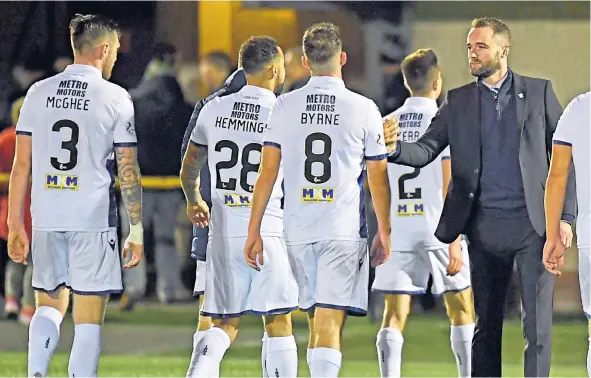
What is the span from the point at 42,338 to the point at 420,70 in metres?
2.97

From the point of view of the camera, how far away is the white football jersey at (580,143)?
27.1ft

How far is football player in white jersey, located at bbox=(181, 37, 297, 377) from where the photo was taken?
9070mm

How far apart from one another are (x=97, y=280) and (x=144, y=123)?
7.54 metres

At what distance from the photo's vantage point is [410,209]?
34.2 feet

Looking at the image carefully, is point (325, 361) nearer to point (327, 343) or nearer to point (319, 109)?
point (327, 343)

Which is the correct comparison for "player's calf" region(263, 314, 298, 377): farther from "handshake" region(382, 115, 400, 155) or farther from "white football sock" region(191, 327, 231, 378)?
"handshake" region(382, 115, 400, 155)

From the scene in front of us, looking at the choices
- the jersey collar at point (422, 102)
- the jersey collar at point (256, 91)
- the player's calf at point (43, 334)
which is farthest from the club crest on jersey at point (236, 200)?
the jersey collar at point (422, 102)

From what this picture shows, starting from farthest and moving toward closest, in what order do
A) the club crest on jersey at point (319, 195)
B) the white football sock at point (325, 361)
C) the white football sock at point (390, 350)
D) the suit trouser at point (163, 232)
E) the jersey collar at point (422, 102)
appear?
1. the suit trouser at point (163, 232)
2. the jersey collar at point (422, 102)
3. the white football sock at point (390, 350)
4. the club crest on jersey at point (319, 195)
5. the white football sock at point (325, 361)

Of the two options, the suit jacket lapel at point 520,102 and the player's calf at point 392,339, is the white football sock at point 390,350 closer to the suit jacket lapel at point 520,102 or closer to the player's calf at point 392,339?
the player's calf at point 392,339

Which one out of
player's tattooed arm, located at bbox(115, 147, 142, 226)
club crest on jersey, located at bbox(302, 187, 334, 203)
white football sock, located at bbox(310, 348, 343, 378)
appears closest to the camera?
white football sock, located at bbox(310, 348, 343, 378)

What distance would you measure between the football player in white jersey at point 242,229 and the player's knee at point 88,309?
0.59 metres

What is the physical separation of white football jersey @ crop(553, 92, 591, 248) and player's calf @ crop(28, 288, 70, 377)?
296 cm

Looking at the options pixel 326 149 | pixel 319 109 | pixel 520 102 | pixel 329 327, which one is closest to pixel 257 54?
pixel 319 109

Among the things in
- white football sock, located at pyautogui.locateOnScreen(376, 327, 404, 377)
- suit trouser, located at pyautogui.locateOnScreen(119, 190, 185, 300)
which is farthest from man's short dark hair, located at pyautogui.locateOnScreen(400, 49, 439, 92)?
suit trouser, located at pyautogui.locateOnScreen(119, 190, 185, 300)
